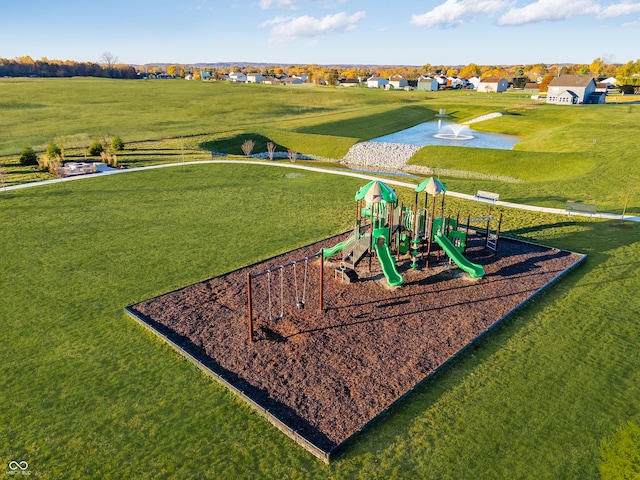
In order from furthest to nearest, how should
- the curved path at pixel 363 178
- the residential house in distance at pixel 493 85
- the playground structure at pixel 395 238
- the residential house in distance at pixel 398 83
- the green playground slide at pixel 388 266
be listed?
the residential house in distance at pixel 398 83, the residential house in distance at pixel 493 85, the curved path at pixel 363 178, the playground structure at pixel 395 238, the green playground slide at pixel 388 266

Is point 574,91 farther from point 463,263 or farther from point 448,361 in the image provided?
point 448,361

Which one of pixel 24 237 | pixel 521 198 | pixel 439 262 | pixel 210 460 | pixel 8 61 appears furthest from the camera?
pixel 8 61

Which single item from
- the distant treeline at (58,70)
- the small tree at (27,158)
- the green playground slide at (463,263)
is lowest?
the green playground slide at (463,263)

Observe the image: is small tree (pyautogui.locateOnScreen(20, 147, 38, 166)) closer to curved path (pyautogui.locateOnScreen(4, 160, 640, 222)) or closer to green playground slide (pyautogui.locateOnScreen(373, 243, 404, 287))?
curved path (pyautogui.locateOnScreen(4, 160, 640, 222))

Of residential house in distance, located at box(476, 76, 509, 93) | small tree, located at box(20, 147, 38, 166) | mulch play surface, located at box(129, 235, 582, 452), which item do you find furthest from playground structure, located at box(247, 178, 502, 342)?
residential house in distance, located at box(476, 76, 509, 93)

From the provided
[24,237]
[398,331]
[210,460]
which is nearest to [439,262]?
[398,331]

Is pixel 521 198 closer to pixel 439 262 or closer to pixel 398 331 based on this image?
pixel 439 262

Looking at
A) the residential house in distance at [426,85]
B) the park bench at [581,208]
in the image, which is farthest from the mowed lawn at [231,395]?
the residential house in distance at [426,85]
